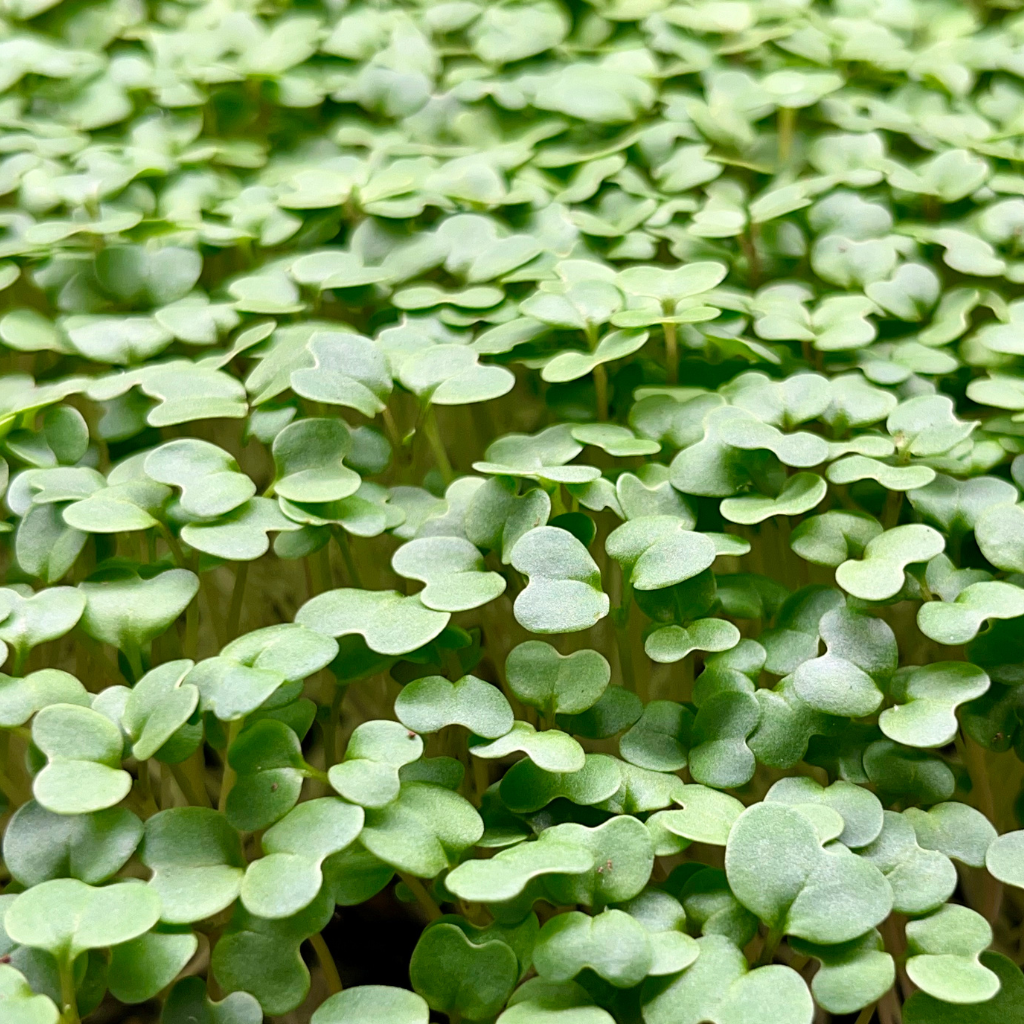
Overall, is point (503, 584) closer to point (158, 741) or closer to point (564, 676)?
point (564, 676)

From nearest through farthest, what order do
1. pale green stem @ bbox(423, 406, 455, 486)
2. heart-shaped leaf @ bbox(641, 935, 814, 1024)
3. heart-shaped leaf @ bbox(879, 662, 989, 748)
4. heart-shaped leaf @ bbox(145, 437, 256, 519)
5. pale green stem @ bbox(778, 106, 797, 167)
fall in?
heart-shaped leaf @ bbox(641, 935, 814, 1024) → heart-shaped leaf @ bbox(879, 662, 989, 748) → heart-shaped leaf @ bbox(145, 437, 256, 519) → pale green stem @ bbox(423, 406, 455, 486) → pale green stem @ bbox(778, 106, 797, 167)

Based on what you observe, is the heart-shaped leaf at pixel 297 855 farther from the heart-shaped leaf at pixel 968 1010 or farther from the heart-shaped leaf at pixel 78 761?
the heart-shaped leaf at pixel 968 1010

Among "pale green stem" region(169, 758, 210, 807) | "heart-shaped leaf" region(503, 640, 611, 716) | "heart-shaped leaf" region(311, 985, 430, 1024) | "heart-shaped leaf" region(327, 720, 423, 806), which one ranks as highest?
"heart-shaped leaf" region(327, 720, 423, 806)

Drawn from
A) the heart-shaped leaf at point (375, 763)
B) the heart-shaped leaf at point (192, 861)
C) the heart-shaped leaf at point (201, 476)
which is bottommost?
the heart-shaped leaf at point (192, 861)

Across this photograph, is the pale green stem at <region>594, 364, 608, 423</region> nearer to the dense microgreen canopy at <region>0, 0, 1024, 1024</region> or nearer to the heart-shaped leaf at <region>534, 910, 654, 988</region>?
the dense microgreen canopy at <region>0, 0, 1024, 1024</region>

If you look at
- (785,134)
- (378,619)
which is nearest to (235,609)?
(378,619)

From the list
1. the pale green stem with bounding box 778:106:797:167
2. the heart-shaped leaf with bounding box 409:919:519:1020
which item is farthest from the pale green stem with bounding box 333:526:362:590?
the pale green stem with bounding box 778:106:797:167

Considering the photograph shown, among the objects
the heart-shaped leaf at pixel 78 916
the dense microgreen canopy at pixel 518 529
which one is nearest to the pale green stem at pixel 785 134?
the dense microgreen canopy at pixel 518 529

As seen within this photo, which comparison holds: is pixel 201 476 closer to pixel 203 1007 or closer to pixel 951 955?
pixel 203 1007

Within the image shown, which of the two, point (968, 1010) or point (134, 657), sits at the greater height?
point (134, 657)

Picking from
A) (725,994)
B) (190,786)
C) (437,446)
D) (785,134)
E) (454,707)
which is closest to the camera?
(725,994)
